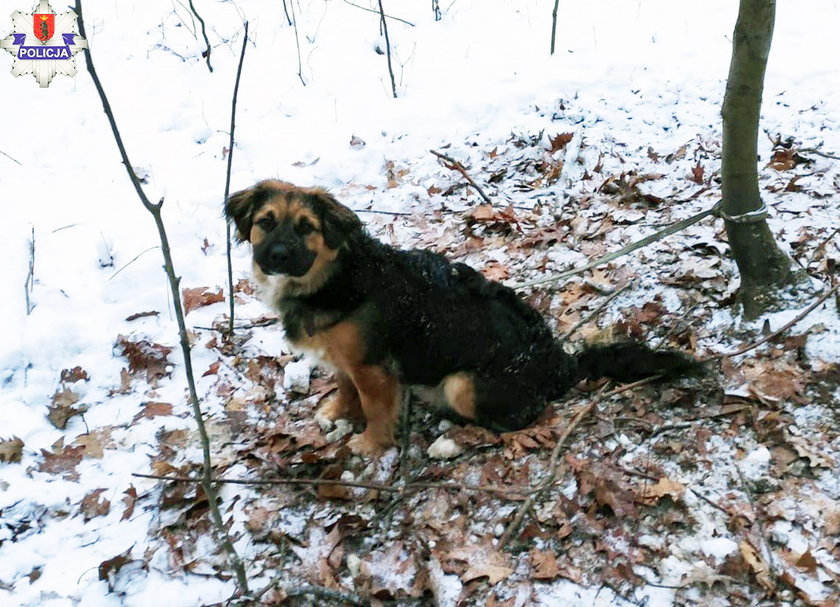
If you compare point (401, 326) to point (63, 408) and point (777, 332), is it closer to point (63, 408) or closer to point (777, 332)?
point (777, 332)

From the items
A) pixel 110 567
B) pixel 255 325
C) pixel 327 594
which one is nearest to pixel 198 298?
pixel 255 325

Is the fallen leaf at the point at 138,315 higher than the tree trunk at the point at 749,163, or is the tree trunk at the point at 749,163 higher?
the tree trunk at the point at 749,163

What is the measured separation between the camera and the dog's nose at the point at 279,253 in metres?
3.74

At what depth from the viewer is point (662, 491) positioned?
3.36 metres

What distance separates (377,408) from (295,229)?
1.26m

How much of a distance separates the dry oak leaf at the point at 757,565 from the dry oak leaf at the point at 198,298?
448cm

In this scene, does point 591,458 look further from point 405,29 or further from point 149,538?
point 405,29

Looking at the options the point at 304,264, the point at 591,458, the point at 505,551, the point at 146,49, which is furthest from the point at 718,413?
the point at 146,49

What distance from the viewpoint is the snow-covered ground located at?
3367mm

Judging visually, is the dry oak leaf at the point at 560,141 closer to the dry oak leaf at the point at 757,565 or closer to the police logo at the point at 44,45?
the dry oak leaf at the point at 757,565

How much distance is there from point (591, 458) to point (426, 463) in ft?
3.32

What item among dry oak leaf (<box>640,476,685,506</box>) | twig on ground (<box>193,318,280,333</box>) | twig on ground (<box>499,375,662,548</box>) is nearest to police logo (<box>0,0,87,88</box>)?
twig on ground (<box>193,318,280,333</box>)

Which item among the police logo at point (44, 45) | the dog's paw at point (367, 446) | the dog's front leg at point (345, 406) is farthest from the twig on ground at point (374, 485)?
the police logo at point (44, 45)

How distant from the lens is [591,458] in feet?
12.3
